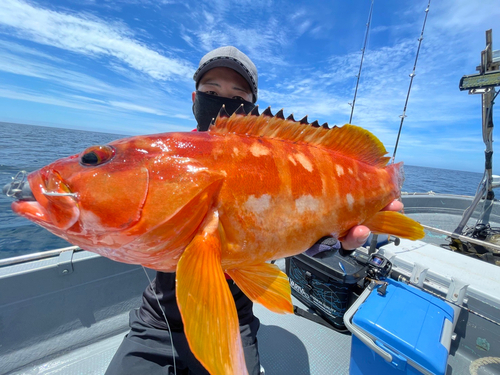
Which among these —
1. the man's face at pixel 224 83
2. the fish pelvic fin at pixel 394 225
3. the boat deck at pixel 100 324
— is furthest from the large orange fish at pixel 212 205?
the boat deck at pixel 100 324

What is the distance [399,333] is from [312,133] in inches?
67.4

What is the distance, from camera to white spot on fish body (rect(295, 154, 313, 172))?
1.50m

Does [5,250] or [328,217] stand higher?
[328,217]

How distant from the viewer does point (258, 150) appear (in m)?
1.40

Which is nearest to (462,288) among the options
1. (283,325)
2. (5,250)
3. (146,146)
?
(283,325)

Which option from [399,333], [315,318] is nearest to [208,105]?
[399,333]

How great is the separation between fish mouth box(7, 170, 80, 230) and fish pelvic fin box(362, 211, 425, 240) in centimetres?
189

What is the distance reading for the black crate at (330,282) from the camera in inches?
113

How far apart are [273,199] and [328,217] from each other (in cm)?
44

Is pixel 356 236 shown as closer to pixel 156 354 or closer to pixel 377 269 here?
pixel 377 269

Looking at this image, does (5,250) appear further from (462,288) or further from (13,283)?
(462,288)

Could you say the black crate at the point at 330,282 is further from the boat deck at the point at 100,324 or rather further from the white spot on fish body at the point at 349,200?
the white spot on fish body at the point at 349,200

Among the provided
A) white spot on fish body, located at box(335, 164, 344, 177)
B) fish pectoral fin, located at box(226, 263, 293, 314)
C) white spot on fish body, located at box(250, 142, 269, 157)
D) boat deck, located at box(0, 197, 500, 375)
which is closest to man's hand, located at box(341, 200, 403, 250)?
white spot on fish body, located at box(335, 164, 344, 177)

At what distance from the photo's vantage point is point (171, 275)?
1.93 meters
